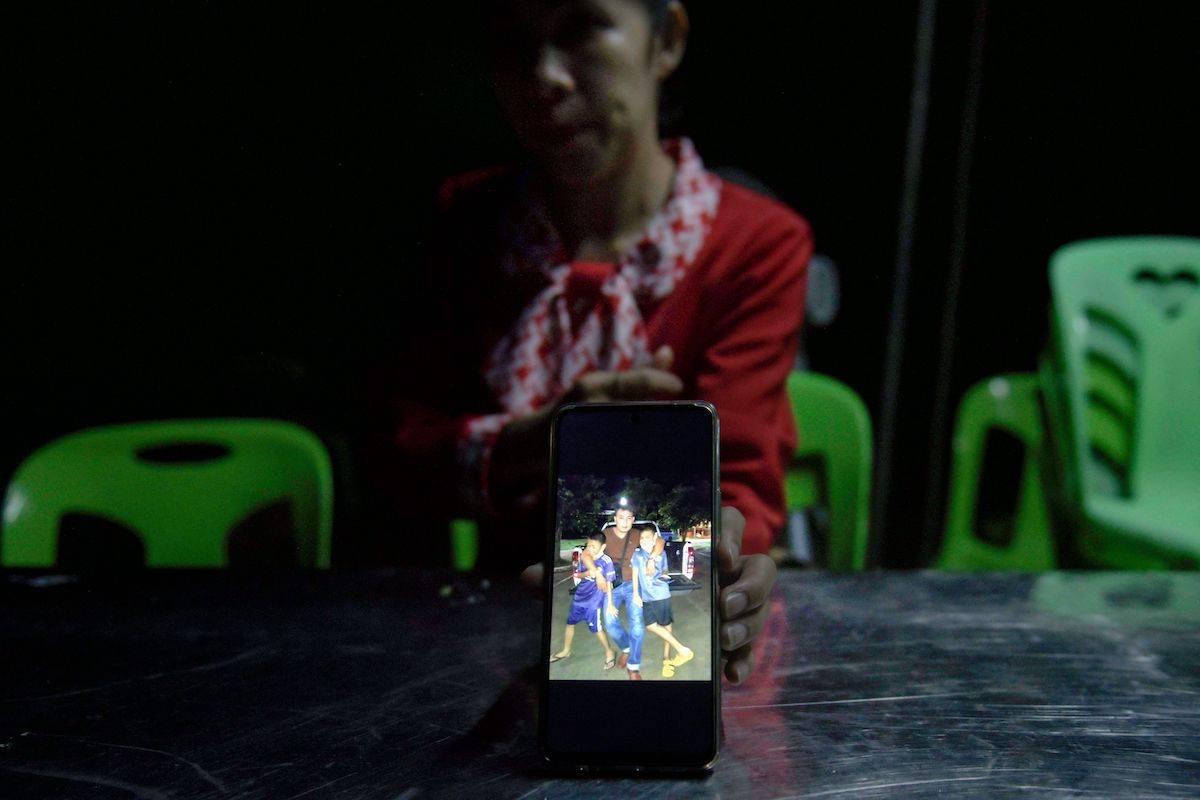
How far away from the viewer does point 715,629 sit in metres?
0.45

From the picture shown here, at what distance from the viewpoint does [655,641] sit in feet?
1.46

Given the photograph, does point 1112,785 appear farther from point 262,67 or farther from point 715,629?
point 262,67

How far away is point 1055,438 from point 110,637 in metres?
1.25

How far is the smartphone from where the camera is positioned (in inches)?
16.8

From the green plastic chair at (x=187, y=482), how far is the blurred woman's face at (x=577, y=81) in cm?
51

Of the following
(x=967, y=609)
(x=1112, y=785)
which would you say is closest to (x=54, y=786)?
(x=1112, y=785)

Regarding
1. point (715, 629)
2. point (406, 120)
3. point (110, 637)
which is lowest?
point (110, 637)

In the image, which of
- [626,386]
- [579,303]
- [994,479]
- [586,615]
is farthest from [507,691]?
[994,479]

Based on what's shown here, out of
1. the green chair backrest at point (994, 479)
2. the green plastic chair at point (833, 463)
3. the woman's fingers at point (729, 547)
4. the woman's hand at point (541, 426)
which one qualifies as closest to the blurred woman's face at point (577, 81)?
the woman's hand at point (541, 426)

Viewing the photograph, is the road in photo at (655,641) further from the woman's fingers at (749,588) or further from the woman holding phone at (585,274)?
the woman holding phone at (585,274)

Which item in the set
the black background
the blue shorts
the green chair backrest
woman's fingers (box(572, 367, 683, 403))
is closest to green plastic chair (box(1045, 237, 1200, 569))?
the green chair backrest

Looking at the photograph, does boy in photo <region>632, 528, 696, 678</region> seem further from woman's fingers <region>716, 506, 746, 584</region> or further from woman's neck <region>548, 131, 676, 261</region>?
woman's neck <region>548, 131, 676, 261</region>

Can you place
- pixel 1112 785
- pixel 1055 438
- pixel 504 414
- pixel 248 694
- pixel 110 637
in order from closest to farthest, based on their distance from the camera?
pixel 1112 785 < pixel 248 694 < pixel 110 637 < pixel 504 414 < pixel 1055 438

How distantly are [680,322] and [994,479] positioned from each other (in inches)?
29.1
